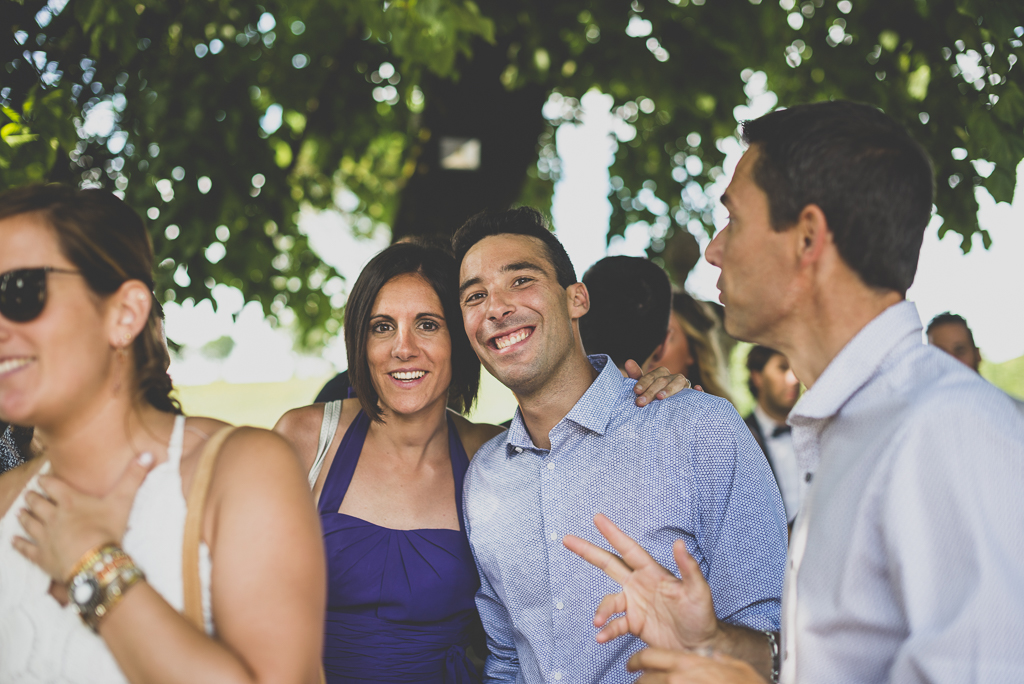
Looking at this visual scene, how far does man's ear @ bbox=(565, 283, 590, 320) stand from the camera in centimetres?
299

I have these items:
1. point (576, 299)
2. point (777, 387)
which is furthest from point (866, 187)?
point (777, 387)

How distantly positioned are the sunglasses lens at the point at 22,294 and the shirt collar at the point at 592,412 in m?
1.55

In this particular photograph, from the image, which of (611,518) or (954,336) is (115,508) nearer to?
(611,518)

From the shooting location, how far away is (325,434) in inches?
117

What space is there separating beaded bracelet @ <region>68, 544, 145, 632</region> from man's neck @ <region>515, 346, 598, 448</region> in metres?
1.47

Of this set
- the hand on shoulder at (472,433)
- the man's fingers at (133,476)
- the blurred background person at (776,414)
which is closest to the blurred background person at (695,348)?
the blurred background person at (776,414)

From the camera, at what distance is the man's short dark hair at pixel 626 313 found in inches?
141

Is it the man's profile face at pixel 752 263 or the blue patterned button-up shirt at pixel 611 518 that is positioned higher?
the man's profile face at pixel 752 263

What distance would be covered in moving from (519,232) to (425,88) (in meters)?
3.33

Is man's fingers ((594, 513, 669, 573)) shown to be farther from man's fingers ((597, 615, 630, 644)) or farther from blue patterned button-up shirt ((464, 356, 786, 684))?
blue patterned button-up shirt ((464, 356, 786, 684))

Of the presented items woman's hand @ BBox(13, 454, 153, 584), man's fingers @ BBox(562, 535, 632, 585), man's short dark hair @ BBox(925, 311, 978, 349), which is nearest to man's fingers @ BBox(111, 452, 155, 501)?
woman's hand @ BBox(13, 454, 153, 584)

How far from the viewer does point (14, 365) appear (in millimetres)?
1635

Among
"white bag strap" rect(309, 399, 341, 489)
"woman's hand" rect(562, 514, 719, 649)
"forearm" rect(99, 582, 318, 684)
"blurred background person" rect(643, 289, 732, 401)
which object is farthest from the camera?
"blurred background person" rect(643, 289, 732, 401)

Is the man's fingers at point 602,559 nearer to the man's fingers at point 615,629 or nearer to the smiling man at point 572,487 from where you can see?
the man's fingers at point 615,629
